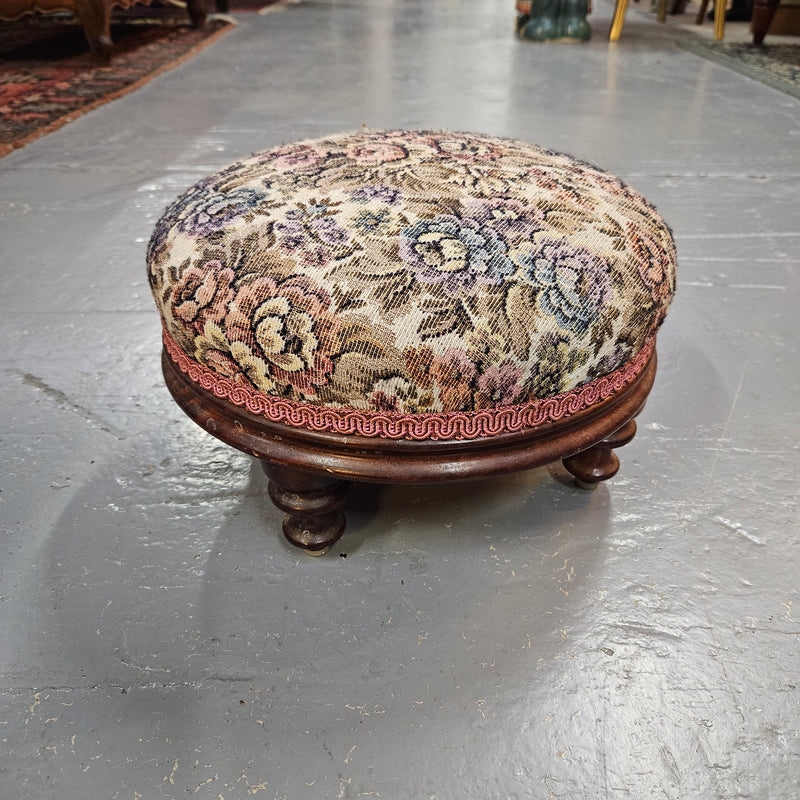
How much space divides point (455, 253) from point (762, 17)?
5012 mm

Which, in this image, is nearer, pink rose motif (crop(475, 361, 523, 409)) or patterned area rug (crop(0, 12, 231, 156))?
pink rose motif (crop(475, 361, 523, 409))

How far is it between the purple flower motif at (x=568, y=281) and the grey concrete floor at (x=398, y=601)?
0.39 m

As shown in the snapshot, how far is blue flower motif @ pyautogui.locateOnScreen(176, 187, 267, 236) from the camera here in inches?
36.6

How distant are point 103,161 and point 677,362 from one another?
7.20 feet

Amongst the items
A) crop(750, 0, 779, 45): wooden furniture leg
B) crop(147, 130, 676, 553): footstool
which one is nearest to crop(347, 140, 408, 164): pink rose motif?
crop(147, 130, 676, 553): footstool

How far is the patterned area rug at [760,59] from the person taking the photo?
3.79 meters

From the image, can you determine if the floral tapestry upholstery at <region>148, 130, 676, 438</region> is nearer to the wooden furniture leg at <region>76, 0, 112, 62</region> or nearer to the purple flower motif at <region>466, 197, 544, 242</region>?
the purple flower motif at <region>466, 197, 544, 242</region>

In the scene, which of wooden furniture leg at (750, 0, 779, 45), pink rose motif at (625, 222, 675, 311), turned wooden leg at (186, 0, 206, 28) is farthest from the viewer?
turned wooden leg at (186, 0, 206, 28)

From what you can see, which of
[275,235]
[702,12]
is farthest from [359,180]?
[702,12]

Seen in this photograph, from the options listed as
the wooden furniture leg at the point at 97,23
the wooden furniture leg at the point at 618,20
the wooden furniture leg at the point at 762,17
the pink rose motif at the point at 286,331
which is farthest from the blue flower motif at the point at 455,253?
the wooden furniture leg at the point at 618,20

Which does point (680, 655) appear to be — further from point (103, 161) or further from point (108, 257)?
point (103, 161)

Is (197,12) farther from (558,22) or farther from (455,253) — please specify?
(455,253)

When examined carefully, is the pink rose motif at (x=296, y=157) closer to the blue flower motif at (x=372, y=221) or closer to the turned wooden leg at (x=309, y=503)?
the blue flower motif at (x=372, y=221)

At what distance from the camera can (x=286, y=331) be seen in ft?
2.68
